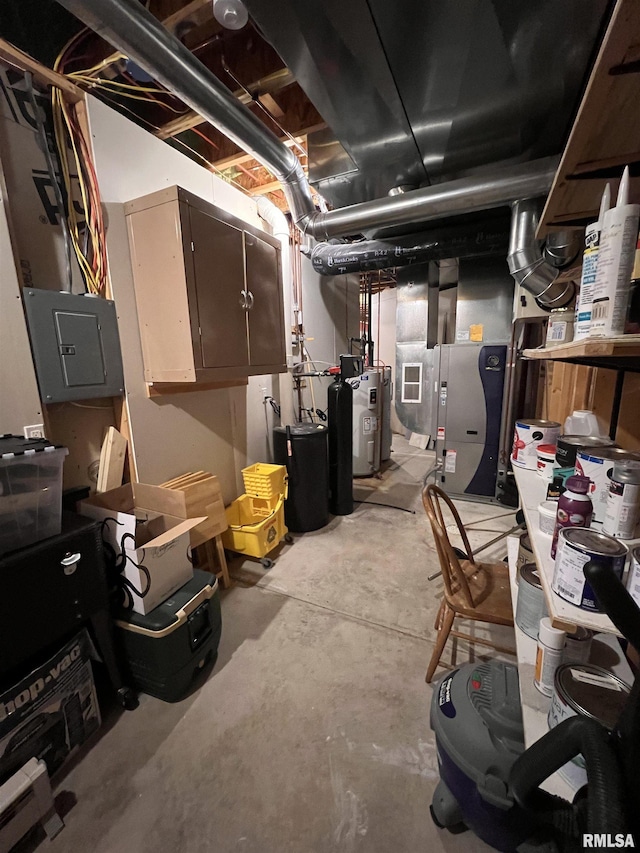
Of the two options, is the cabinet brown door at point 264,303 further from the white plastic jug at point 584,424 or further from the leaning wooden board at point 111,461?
the white plastic jug at point 584,424

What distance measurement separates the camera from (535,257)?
2.37m

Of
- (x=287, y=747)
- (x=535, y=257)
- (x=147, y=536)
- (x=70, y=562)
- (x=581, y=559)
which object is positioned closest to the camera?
(x=581, y=559)

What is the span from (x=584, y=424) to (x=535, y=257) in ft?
5.34

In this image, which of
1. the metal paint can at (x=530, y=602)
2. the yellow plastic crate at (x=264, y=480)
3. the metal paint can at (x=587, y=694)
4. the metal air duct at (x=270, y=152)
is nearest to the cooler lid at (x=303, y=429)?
the yellow plastic crate at (x=264, y=480)

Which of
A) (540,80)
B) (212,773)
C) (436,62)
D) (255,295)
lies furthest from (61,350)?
(540,80)

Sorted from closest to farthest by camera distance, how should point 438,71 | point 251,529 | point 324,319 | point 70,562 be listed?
1. point 70,562
2. point 438,71
3. point 251,529
4. point 324,319

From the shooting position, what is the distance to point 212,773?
1.29m

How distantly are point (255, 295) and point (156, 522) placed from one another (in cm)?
155

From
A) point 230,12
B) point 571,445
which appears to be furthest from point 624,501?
point 230,12

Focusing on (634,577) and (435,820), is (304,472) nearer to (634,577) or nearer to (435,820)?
(435,820)

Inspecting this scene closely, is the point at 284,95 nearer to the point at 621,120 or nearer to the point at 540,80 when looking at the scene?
the point at 540,80

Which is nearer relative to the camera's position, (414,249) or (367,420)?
(414,249)

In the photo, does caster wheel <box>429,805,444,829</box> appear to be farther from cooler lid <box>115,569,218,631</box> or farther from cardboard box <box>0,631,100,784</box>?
cardboard box <box>0,631,100,784</box>

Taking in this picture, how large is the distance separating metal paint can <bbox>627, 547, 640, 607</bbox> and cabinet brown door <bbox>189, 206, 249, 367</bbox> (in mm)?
1906
